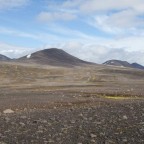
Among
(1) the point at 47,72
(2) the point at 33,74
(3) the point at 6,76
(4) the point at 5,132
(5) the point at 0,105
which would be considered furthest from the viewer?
(1) the point at 47,72

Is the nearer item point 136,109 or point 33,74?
point 136,109

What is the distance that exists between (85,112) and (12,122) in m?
7.20


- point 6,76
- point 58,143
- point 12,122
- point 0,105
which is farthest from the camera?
point 6,76

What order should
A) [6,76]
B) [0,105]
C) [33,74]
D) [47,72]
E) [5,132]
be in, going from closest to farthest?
1. [5,132]
2. [0,105]
3. [6,76]
4. [33,74]
5. [47,72]

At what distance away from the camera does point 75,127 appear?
26703 mm

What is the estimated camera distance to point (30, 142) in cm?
2306

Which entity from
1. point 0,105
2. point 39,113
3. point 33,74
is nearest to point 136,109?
point 39,113

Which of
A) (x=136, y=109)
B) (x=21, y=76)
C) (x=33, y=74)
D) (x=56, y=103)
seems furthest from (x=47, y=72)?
(x=136, y=109)

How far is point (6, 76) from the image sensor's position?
128250mm

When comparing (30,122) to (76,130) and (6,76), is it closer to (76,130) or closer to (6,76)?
(76,130)

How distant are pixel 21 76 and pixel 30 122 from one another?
10469 centimetres

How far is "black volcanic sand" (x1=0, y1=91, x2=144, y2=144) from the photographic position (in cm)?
2366

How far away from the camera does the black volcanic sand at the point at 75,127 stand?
23656 millimetres

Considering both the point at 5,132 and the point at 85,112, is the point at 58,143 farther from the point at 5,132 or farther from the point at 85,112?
the point at 85,112
